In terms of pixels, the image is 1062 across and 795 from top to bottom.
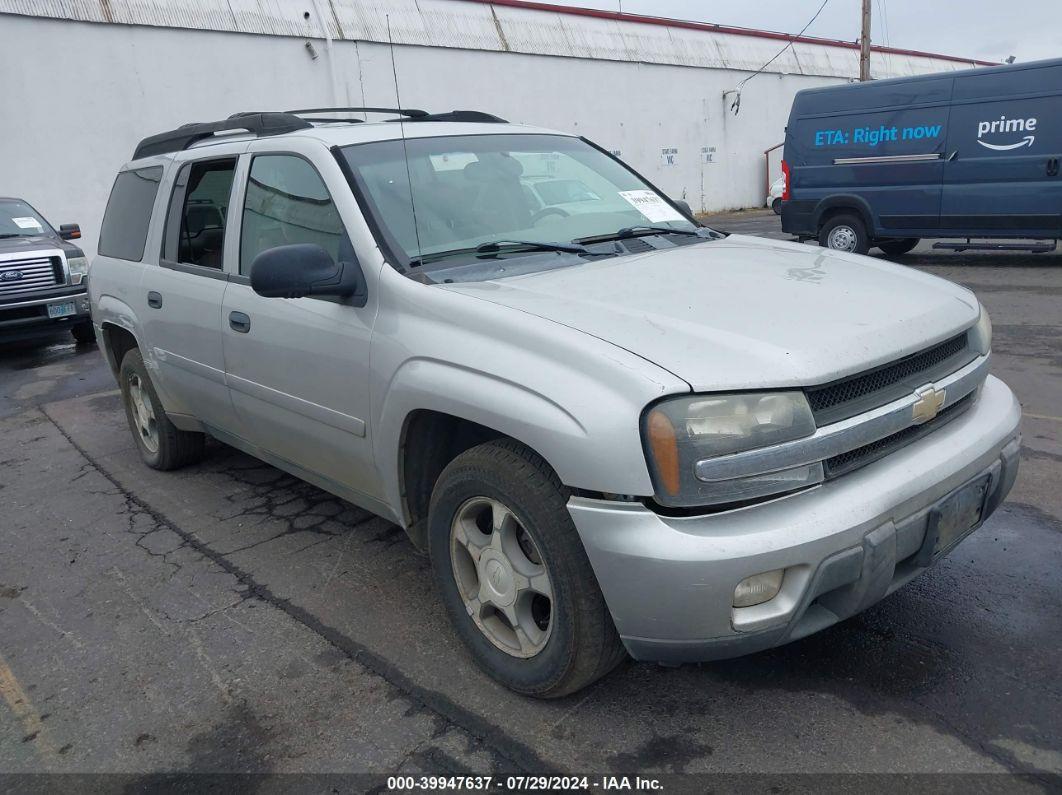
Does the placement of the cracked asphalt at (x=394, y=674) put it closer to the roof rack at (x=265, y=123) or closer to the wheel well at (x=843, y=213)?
the roof rack at (x=265, y=123)

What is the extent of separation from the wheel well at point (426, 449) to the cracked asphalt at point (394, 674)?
50 centimetres

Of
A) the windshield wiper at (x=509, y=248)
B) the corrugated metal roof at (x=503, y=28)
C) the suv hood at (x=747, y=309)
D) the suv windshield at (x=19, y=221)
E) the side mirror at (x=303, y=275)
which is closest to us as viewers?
the suv hood at (x=747, y=309)

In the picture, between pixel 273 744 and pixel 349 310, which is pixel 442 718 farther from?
pixel 349 310

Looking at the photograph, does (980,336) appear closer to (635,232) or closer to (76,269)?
(635,232)

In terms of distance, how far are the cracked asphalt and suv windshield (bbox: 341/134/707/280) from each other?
1.41 meters

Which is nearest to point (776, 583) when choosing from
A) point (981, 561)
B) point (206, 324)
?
point (981, 561)

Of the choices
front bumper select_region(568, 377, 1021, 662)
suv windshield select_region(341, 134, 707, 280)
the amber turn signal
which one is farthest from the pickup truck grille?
the amber turn signal

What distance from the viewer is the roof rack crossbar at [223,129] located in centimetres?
403

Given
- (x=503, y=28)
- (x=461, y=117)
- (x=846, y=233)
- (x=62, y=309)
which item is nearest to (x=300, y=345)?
(x=461, y=117)

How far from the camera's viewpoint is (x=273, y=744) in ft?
8.82

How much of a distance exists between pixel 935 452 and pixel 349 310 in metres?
2.00

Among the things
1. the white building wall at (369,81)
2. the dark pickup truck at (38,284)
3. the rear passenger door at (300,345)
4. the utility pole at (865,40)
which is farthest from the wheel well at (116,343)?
the utility pole at (865,40)

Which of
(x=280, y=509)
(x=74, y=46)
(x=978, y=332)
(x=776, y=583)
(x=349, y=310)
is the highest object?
(x=74, y=46)

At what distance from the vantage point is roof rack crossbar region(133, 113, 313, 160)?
4027 mm
